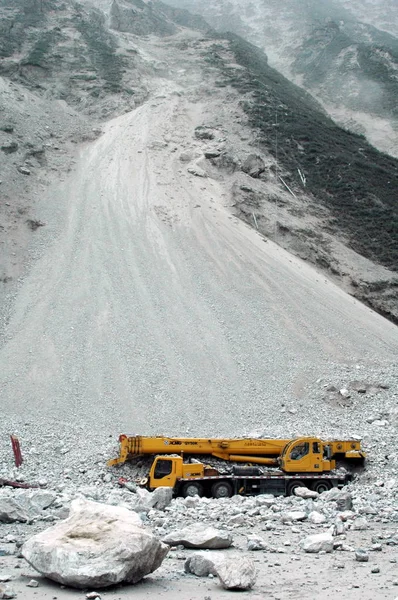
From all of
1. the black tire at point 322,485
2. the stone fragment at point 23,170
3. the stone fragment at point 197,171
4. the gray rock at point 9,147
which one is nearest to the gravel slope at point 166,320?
the stone fragment at point 197,171

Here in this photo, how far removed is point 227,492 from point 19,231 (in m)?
17.1

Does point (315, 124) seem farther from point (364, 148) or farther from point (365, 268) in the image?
point (365, 268)

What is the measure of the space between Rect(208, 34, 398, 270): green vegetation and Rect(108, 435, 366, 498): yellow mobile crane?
15.5 meters

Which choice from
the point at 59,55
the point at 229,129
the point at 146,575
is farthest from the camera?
the point at 59,55

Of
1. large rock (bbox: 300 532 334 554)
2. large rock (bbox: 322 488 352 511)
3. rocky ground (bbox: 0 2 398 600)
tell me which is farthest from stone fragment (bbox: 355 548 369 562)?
large rock (bbox: 322 488 352 511)

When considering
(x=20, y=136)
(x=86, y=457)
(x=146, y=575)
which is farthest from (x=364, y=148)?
(x=146, y=575)

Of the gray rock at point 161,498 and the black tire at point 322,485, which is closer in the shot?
the gray rock at point 161,498

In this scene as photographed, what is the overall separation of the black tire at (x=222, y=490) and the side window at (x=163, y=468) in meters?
1.06

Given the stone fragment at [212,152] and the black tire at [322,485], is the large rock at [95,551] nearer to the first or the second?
the black tire at [322,485]

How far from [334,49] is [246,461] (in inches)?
2371

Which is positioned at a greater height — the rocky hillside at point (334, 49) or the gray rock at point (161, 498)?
the rocky hillside at point (334, 49)

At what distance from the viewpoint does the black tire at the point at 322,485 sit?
1332 cm

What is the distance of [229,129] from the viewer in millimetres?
35500

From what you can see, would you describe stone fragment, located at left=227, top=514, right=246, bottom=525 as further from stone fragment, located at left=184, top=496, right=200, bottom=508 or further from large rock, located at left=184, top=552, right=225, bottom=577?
large rock, located at left=184, top=552, right=225, bottom=577
